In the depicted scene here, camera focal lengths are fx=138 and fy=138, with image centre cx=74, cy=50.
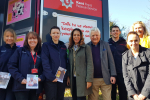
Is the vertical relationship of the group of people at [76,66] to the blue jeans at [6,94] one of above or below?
above

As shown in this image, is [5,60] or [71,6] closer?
[5,60]

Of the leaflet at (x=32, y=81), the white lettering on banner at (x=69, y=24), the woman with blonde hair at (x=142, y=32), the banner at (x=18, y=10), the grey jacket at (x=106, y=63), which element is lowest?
the leaflet at (x=32, y=81)

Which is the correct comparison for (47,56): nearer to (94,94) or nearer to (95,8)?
(94,94)

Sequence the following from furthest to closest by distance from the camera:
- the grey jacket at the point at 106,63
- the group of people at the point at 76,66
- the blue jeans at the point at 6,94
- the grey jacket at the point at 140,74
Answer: the grey jacket at the point at 106,63
the blue jeans at the point at 6,94
the group of people at the point at 76,66
the grey jacket at the point at 140,74

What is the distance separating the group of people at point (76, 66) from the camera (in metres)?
1.96

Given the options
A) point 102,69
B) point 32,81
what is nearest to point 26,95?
point 32,81

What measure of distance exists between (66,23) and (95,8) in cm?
90

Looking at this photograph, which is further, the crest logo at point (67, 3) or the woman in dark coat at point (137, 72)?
the crest logo at point (67, 3)

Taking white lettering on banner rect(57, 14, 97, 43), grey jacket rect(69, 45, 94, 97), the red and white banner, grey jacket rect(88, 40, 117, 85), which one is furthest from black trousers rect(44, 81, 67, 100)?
the red and white banner

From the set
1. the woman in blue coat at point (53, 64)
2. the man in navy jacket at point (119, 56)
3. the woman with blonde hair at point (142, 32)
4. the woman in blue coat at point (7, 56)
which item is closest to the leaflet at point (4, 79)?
the woman in blue coat at point (7, 56)

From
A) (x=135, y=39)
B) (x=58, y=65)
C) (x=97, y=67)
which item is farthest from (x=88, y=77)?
(x=135, y=39)

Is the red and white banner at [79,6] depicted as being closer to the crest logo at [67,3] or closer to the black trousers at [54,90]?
the crest logo at [67,3]

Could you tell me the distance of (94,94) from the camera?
2.49m

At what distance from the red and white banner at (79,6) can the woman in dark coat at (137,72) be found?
1.48m
